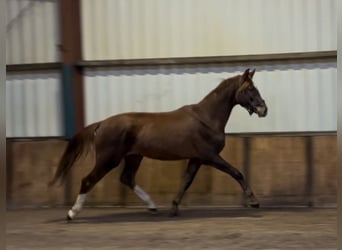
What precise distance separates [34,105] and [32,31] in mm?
1307

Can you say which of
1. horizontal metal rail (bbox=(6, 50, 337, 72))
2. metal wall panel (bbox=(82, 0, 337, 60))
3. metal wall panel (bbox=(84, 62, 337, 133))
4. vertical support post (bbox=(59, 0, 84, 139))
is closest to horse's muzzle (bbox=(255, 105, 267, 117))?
metal wall panel (bbox=(84, 62, 337, 133))

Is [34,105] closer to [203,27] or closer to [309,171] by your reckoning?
[203,27]

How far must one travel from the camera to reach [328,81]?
38.3ft

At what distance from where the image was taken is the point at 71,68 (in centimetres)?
1223

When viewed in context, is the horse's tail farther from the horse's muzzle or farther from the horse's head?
the horse's muzzle

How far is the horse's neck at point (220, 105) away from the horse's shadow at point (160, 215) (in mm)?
1350

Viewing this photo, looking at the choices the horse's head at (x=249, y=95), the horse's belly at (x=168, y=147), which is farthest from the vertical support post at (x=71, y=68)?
the horse's head at (x=249, y=95)

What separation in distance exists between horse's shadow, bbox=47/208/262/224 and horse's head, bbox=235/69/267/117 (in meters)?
1.59

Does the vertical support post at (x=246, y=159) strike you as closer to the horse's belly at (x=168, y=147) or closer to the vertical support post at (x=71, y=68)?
the horse's belly at (x=168, y=147)

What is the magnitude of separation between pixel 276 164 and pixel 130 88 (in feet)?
9.14

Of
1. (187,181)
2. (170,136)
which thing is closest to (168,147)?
(170,136)

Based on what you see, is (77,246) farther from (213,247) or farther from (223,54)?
(223,54)

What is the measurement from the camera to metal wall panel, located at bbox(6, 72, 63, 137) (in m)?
12.5

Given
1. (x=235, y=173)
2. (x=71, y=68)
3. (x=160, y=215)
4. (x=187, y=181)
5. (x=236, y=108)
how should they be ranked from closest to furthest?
(x=235, y=173)
(x=187, y=181)
(x=160, y=215)
(x=236, y=108)
(x=71, y=68)
